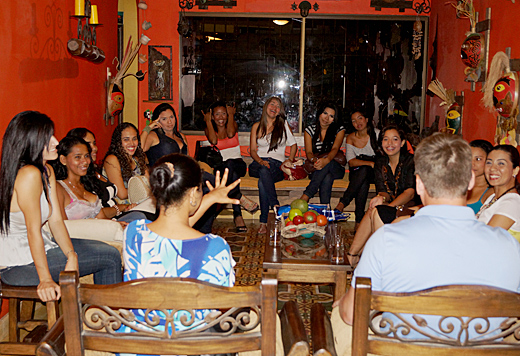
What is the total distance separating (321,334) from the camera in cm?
168

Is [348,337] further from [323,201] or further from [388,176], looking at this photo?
[323,201]

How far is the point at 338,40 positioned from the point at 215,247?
17.7ft

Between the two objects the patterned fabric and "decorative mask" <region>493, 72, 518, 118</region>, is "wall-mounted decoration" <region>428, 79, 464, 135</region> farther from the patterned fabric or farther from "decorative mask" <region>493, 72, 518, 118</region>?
the patterned fabric

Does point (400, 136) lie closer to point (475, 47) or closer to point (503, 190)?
point (475, 47)

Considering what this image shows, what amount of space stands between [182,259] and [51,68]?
10.1 ft

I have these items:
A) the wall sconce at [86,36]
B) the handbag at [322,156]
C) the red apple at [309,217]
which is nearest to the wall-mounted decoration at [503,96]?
the handbag at [322,156]

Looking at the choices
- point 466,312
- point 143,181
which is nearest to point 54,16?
point 143,181

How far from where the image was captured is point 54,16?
4250 millimetres

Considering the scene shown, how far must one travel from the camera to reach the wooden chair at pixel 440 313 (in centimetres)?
134

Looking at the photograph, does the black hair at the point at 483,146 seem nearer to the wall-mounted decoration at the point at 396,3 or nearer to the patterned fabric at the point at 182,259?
the patterned fabric at the point at 182,259

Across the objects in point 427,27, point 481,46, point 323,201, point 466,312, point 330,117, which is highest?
point 427,27

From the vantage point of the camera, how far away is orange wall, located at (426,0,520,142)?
4.38 meters

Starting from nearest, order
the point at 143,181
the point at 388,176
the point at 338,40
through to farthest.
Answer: the point at 143,181 < the point at 388,176 < the point at 338,40

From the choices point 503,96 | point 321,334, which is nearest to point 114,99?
point 503,96
